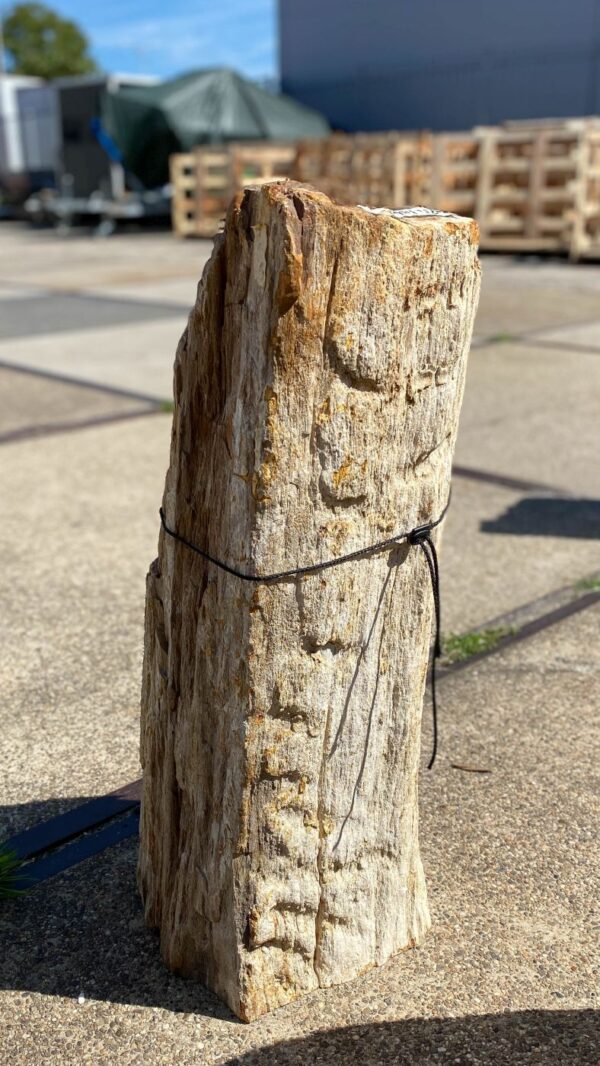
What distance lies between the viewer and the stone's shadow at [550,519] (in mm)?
4926

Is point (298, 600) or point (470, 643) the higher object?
point (298, 600)

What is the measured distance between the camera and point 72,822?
109 inches

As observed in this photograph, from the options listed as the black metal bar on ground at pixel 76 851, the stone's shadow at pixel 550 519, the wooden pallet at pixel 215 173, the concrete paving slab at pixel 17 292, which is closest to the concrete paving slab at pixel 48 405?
the stone's shadow at pixel 550 519

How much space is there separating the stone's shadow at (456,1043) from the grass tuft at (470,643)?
5.36 ft

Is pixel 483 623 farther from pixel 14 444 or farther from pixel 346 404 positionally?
pixel 14 444

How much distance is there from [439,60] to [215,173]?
679cm

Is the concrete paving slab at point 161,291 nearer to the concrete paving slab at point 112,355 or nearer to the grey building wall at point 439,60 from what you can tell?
the concrete paving slab at point 112,355

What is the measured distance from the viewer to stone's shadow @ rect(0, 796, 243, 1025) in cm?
222

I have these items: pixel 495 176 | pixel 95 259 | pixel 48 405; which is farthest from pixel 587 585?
pixel 95 259

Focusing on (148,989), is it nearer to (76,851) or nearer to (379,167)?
(76,851)

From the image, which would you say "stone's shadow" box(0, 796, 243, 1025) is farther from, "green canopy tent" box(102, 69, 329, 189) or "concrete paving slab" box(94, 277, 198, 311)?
"green canopy tent" box(102, 69, 329, 189)

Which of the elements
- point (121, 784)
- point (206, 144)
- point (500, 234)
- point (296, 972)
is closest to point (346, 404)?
point (296, 972)

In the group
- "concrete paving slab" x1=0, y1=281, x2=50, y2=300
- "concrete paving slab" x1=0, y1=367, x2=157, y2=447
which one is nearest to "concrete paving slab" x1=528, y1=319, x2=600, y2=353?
"concrete paving slab" x1=0, y1=367, x2=157, y2=447

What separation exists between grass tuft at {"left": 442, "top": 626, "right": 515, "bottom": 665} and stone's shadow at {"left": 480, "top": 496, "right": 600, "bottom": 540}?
1135mm
